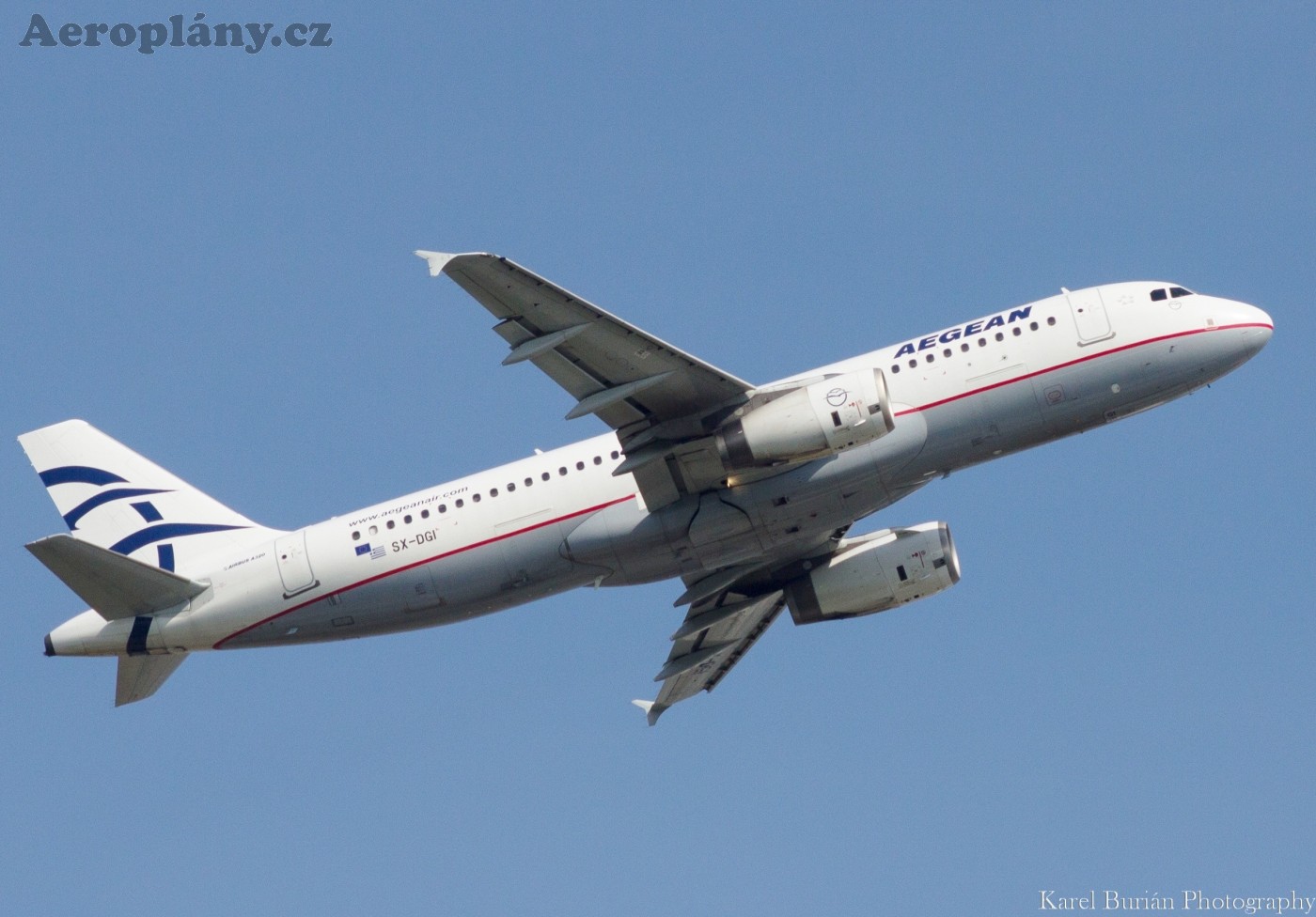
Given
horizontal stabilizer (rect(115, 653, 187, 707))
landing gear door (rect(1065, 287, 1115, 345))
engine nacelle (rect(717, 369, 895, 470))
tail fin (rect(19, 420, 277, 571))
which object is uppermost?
tail fin (rect(19, 420, 277, 571))

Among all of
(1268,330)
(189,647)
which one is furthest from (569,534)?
(1268,330)

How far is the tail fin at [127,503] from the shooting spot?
163 feet

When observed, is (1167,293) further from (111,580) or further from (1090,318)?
(111,580)

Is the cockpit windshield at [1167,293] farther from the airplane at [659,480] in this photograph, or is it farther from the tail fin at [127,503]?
the tail fin at [127,503]

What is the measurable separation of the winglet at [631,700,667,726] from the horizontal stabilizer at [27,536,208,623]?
14.5 metres

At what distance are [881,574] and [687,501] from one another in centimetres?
886

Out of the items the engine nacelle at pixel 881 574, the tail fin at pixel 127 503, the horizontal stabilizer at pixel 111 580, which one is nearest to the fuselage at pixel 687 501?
the horizontal stabilizer at pixel 111 580

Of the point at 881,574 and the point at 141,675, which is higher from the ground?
the point at 141,675

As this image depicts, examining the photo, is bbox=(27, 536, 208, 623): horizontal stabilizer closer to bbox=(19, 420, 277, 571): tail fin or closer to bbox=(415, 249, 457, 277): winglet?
bbox=(19, 420, 277, 571): tail fin

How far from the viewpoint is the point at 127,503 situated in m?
50.8

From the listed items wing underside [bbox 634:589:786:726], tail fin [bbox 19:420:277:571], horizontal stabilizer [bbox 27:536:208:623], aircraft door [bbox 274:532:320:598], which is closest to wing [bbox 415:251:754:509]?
wing underside [bbox 634:589:786:726]

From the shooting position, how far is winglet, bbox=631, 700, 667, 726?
5397 cm

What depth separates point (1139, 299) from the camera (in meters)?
46.1

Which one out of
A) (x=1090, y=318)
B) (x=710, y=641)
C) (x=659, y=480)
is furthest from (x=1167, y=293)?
(x=710, y=641)
